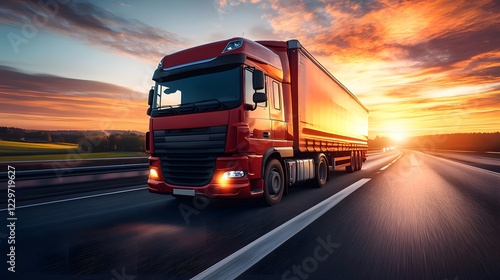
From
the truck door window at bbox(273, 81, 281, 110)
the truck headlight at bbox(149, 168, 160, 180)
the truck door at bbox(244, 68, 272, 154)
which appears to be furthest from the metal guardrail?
the truck door window at bbox(273, 81, 281, 110)

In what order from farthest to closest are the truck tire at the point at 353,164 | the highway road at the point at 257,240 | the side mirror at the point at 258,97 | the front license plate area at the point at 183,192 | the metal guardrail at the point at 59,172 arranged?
1. the truck tire at the point at 353,164
2. the metal guardrail at the point at 59,172
3. the side mirror at the point at 258,97
4. the front license plate area at the point at 183,192
5. the highway road at the point at 257,240

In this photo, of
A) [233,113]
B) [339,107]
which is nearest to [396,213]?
[233,113]

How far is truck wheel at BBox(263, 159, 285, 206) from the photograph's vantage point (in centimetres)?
647

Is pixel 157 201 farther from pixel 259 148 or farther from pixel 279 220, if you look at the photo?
pixel 279 220

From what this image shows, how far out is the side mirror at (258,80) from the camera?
596 cm

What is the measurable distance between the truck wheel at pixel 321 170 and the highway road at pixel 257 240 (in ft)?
8.13

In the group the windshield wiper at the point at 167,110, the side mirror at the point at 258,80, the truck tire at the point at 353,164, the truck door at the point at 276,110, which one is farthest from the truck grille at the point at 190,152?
the truck tire at the point at 353,164

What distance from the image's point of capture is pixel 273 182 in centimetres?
675

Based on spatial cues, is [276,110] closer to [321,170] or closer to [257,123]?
[257,123]

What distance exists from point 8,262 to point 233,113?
12.4 ft

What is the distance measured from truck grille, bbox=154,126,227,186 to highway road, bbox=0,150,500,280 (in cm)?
69

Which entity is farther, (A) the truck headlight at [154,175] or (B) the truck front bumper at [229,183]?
(A) the truck headlight at [154,175]

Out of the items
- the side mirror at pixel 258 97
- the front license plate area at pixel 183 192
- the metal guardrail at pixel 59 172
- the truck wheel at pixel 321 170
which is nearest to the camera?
the front license plate area at pixel 183 192

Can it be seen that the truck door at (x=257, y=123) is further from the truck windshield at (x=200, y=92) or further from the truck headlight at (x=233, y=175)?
the truck headlight at (x=233, y=175)
